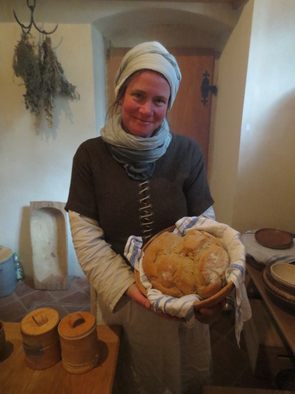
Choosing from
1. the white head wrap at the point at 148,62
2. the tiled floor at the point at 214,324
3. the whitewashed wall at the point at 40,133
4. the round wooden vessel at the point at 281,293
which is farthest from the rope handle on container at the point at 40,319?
the whitewashed wall at the point at 40,133

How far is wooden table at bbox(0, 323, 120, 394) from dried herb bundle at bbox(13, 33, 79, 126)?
1.59 m

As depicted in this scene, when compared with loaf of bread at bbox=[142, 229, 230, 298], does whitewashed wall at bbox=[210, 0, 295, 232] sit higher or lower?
higher

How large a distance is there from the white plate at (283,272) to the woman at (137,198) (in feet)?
1.31

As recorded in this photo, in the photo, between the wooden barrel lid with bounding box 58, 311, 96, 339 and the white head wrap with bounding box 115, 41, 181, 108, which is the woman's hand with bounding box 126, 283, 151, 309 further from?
the white head wrap with bounding box 115, 41, 181, 108

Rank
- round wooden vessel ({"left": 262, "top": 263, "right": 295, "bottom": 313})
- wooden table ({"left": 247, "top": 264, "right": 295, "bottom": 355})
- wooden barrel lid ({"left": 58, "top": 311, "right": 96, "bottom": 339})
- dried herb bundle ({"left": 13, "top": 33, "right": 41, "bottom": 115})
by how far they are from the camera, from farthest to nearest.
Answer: dried herb bundle ({"left": 13, "top": 33, "right": 41, "bottom": 115}) → round wooden vessel ({"left": 262, "top": 263, "right": 295, "bottom": 313}) → wooden table ({"left": 247, "top": 264, "right": 295, "bottom": 355}) → wooden barrel lid ({"left": 58, "top": 311, "right": 96, "bottom": 339})

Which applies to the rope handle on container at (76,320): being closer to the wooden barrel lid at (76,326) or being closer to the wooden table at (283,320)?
the wooden barrel lid at (76,326)

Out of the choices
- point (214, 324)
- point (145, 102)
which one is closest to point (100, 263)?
point (145, 102)

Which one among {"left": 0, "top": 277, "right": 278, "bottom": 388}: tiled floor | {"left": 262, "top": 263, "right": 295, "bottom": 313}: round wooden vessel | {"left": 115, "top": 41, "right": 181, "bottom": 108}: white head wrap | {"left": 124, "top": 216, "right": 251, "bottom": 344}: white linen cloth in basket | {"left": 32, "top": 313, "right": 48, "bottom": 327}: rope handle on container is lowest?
{"left": 0, "top": 277, "right": 278, "bottom": 388}: tiled floor

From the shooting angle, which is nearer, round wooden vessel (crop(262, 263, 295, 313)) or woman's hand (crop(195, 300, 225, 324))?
woman's hand (crop(195, 300, 225, 324))

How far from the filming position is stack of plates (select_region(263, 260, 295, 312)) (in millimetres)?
1065

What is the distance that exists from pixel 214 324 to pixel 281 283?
0.92 m

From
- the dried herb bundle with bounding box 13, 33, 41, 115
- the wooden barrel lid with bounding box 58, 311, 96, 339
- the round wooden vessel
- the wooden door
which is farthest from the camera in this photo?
the wooden door

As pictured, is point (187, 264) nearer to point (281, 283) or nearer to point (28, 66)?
point (281, 283)

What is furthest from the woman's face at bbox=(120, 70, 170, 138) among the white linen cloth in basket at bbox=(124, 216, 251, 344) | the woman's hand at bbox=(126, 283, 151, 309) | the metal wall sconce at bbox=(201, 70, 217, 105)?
the metal wall sconce at bbox=(201, 70, 217, 105)
